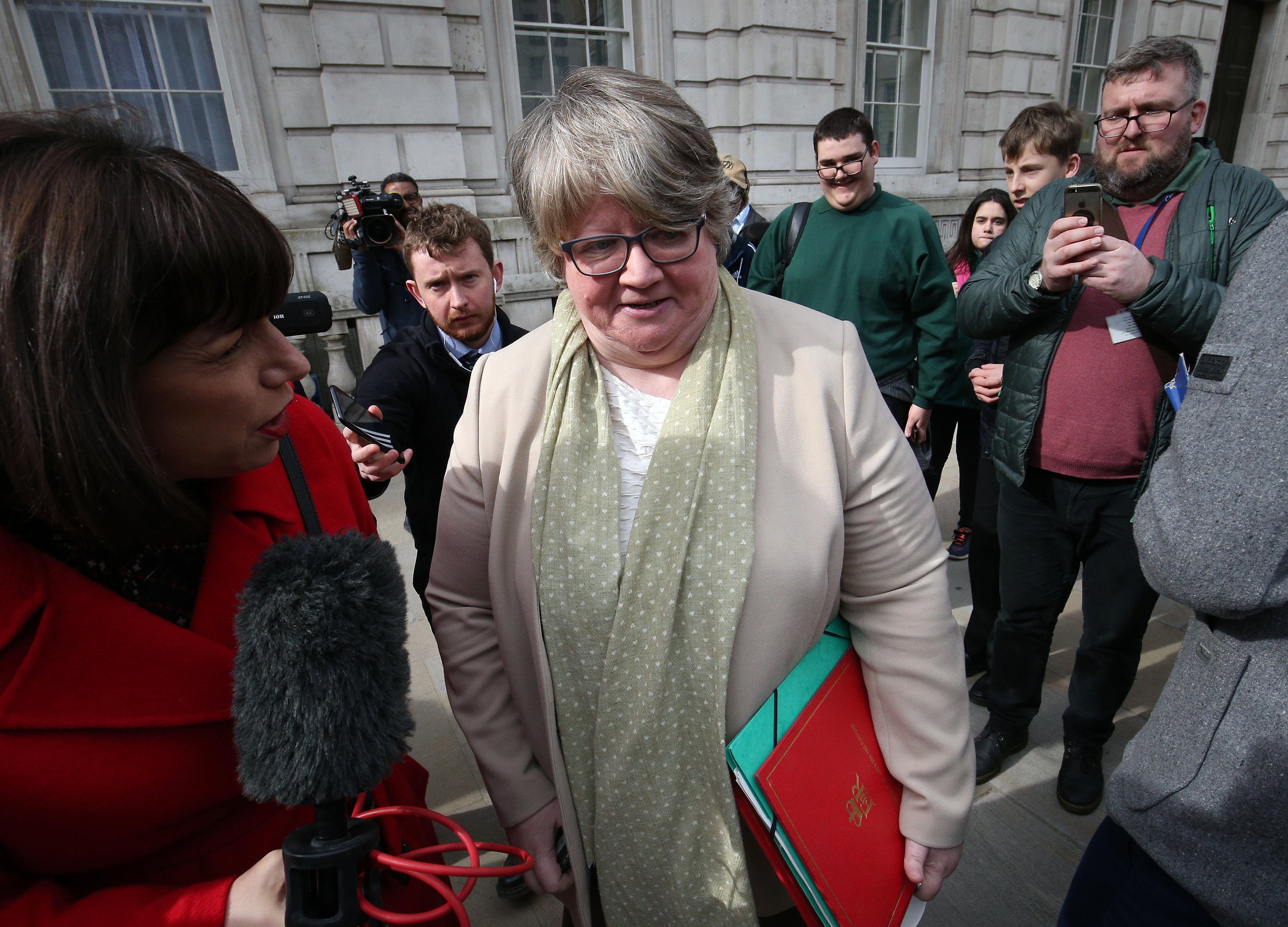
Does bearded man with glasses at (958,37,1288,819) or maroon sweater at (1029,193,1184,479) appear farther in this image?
maroon sweater at (1029,193,1184,479)

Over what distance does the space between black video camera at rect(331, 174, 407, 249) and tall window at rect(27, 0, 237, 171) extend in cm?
258

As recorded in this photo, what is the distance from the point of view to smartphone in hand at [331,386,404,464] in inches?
67.0

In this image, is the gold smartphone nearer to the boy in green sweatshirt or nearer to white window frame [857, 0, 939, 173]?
the boy in green sweatshirt

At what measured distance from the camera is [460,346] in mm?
2348

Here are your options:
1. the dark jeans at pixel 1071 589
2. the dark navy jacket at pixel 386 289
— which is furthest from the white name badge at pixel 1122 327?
the dark navy jacket at pixel 386 289

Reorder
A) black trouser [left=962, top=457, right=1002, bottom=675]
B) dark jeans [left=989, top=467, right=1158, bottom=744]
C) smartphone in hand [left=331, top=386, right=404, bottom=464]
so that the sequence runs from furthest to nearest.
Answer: black trouser [left=962, top=457, right=1002, bottom=675]
dark jeans [left=989, top=467, right=1158, bottom=744]
smartphone in hand [left=331, top=386, right=404, bottom=464]

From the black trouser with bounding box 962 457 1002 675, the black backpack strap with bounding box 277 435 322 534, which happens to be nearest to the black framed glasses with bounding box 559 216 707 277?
the black backpack strap with bounding box 277 435 322 534

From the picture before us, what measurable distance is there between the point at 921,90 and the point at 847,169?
24.8 feet

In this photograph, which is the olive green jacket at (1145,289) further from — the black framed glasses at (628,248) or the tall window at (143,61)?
the tall window at (143,61)

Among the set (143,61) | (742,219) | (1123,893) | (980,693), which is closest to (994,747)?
(980,693)

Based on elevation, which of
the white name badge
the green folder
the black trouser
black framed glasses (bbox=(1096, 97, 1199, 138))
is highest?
black framed glasses (bbox=(1096, 97, 1199, 138))

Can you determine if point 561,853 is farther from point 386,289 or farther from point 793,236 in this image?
point 386,289

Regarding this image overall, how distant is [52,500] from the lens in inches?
30.3

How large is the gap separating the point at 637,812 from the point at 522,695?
293mm
